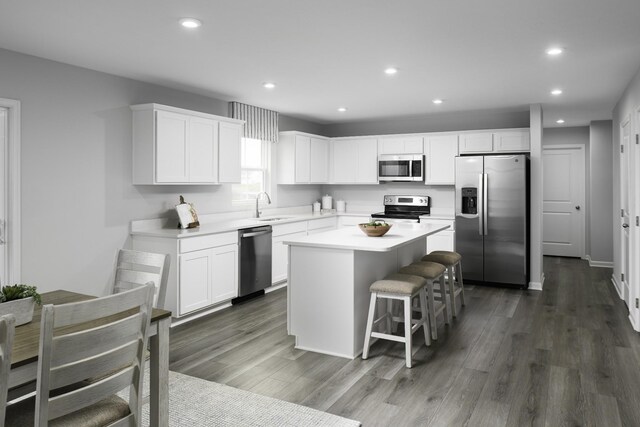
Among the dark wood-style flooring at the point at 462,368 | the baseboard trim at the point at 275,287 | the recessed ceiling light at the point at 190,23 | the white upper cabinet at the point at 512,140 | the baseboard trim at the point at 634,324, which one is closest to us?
the dark wood-style flooring at the point at 462,368

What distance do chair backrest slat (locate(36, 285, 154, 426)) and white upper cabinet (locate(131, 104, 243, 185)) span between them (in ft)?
9.53

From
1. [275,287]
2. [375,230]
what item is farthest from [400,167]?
[375,230]

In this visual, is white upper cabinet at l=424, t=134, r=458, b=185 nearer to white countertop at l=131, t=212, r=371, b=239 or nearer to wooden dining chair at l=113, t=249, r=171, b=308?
white countertop at l=131, t=212, r=371, b=239

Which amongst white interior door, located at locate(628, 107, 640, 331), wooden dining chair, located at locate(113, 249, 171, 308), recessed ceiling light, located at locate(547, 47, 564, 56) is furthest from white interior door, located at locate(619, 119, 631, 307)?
wooden dining chair, located at locate(113, 249, 171, 308)

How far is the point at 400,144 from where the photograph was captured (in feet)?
23.8

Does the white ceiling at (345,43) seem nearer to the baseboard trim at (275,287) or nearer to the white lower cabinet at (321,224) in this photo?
the white lower cabinet at (321,224)

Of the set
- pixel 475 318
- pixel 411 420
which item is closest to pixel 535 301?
pixel 475 318

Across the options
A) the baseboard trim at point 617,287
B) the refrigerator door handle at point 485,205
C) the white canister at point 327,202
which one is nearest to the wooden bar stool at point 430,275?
the refrigerator door handle at point 485,205

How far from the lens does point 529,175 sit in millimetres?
6246

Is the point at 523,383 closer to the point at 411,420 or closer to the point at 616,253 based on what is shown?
the point at 411,420

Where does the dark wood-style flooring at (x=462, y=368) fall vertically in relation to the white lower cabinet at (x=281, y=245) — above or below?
below

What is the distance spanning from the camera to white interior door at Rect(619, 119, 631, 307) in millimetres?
5167

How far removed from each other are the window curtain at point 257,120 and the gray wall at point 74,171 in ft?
3.86

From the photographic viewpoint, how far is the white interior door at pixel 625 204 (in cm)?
517
